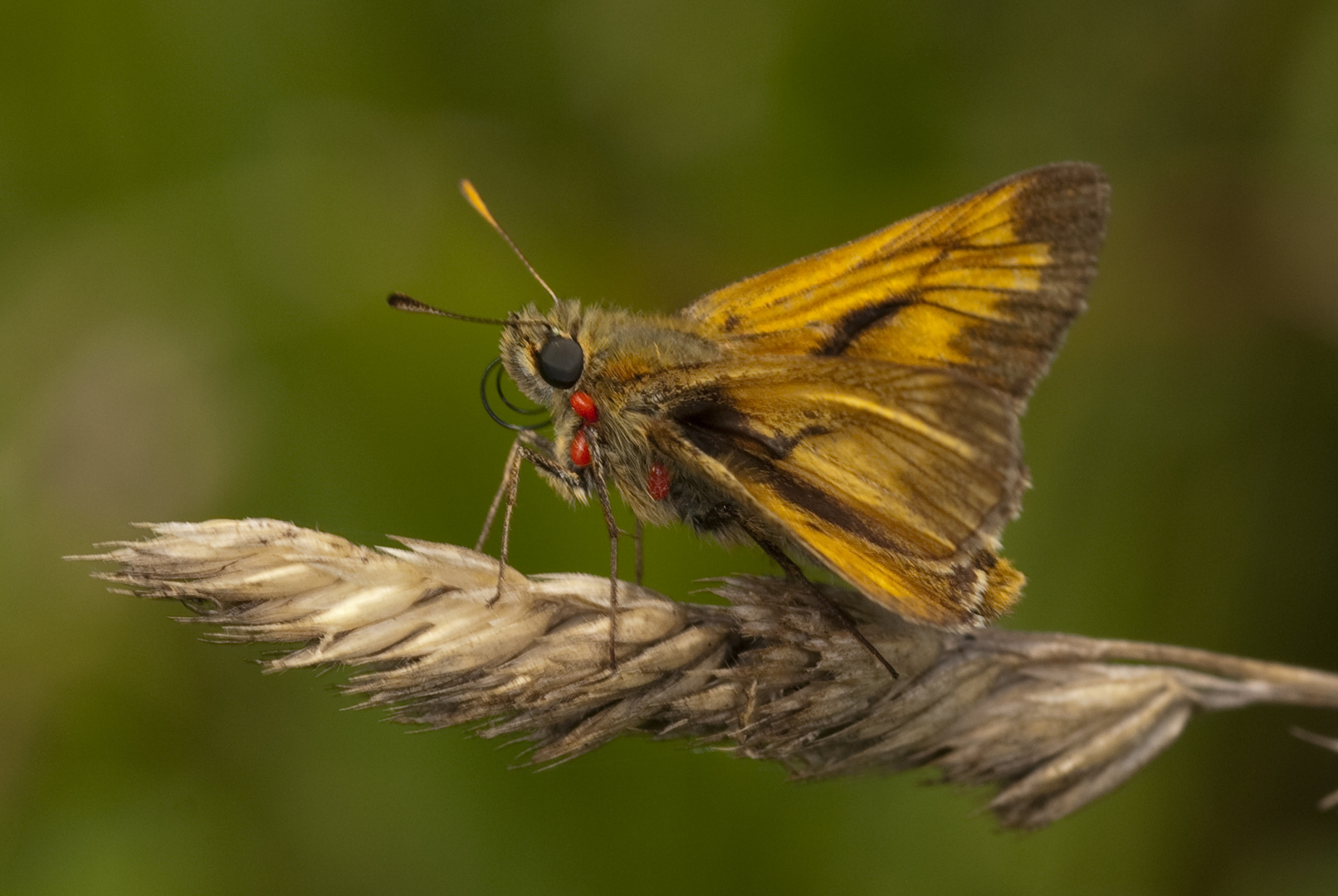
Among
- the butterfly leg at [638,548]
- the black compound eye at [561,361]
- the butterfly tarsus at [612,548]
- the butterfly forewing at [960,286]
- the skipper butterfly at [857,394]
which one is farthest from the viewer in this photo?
the butterfly leg at [638,548]

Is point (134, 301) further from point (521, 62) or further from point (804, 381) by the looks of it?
point (804, 381)

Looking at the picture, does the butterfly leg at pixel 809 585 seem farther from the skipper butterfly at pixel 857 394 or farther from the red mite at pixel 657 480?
the red mite at pixel 657 480

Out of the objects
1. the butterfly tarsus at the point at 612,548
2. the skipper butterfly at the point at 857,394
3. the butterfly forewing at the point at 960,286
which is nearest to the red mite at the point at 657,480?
the skipper butterfly at the point at 857,394

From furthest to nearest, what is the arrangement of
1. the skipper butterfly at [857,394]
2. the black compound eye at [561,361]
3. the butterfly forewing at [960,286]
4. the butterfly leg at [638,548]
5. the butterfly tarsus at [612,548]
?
the butterfly leg at [638,548], the black compound eye at [561,361], the butterfly forewing at [960,286], the skipper butterfly at [857,394], the butterfly tarsus at [612,548]

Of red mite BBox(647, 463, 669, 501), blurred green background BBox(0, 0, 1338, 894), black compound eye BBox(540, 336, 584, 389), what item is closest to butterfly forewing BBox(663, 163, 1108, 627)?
red mite BBox(647, 463, 669, 501)

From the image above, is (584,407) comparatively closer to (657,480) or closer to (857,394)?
(657,480)

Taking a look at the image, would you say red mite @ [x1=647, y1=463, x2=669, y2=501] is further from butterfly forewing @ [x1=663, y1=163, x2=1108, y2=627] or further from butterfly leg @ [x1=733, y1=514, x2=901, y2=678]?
butterfly leg @ [x1=733, y1=514, x2=901, y2=678]
